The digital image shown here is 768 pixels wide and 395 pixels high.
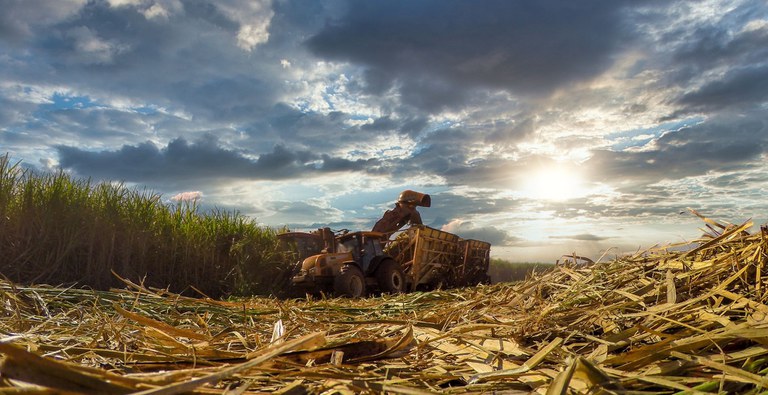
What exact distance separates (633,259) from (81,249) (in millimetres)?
9833

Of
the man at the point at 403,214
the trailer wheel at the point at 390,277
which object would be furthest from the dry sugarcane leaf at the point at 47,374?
the man at the point at 403,214

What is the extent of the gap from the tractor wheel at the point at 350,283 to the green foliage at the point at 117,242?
2641 mm

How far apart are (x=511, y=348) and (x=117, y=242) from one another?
33.9ft

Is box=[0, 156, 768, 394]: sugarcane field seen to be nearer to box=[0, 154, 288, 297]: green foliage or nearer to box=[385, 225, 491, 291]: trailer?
box=[0, 154, 288, 297]: green foliage

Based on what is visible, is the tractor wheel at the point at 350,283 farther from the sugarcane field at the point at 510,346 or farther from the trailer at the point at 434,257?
the sugarcane field at the point at 510,346

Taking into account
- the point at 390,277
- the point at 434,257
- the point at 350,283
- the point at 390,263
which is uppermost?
the point at 434,257

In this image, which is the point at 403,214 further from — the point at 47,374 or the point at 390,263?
the point at 47,374

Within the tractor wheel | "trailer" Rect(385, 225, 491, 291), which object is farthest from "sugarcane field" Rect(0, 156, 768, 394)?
"trailer" Rect(385, 225, 491, 291)

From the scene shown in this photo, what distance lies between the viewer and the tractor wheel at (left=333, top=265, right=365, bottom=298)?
32.6ft

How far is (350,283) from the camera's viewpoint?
396 inches

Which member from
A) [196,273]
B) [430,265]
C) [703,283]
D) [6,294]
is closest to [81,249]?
[196,273]

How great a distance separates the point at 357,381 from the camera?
160 centimetres

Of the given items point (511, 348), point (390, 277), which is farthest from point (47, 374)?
point (390, 277)

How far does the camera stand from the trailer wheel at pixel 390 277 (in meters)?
11.1
